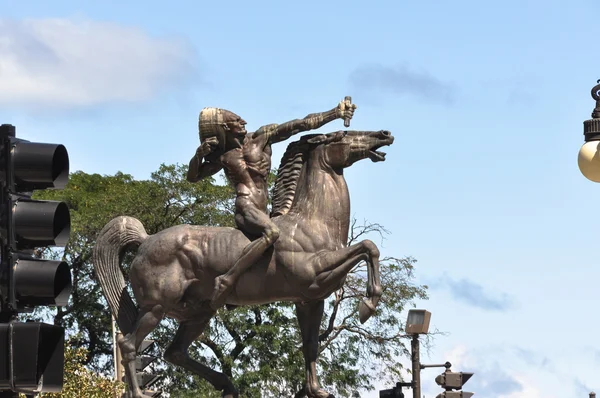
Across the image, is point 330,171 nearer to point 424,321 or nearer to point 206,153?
point 206,153

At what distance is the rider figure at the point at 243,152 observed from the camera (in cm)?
1461

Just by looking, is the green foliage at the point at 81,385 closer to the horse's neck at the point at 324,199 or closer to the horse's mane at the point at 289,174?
the horse's mane at the point at 289,174

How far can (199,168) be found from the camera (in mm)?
15164

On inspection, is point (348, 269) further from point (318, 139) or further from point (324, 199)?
point (318, 139)

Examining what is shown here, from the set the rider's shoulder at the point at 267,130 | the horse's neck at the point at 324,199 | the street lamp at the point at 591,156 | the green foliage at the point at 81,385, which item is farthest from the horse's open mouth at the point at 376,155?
the green foliage at the point at 81,385

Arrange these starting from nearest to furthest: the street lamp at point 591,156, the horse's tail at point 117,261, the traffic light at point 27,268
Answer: the traffic light at point 27,268 < the street lamp at point 591,156 < the horse's tail at point 117,261

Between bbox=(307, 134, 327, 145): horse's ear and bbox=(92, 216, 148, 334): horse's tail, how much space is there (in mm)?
2216

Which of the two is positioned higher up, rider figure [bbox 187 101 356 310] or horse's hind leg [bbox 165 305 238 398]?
rider figure [bbox 187 101 356 310]

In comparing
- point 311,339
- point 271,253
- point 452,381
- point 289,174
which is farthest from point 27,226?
point 452,381

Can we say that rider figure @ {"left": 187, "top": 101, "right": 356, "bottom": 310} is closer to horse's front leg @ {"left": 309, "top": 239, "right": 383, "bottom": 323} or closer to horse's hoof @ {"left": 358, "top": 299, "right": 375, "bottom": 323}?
horse's front leg @ {"left": 309, "top": 239, "right": 383, "bottom": 323}

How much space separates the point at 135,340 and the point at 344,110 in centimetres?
331

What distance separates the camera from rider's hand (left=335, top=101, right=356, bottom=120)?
14.6m

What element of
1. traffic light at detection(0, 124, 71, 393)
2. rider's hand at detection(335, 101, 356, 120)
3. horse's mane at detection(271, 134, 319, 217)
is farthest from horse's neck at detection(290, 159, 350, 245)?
traffic light at detection(0, 124, 71, 393)

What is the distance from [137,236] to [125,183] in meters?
30.5
